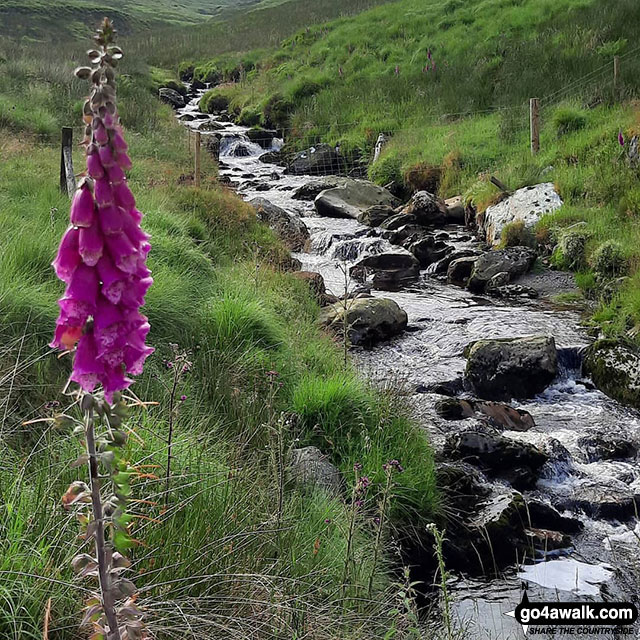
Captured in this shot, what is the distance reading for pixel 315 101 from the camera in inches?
814

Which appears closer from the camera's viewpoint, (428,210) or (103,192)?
(103,192)

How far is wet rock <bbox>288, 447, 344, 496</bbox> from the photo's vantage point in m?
4.24

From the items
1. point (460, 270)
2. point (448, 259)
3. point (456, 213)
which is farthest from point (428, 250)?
point (456, 213)

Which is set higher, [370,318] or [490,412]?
[370,318]

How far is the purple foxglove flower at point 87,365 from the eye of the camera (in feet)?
4.54

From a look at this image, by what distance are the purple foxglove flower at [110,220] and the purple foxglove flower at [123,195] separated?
21 millimetres

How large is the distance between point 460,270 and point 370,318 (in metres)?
2.98

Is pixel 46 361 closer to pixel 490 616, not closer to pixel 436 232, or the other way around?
pixel 490 616

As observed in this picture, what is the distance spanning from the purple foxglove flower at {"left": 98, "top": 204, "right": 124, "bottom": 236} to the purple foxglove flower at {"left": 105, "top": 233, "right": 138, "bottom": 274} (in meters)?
0.02

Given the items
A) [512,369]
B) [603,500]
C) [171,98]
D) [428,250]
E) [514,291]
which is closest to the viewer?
[603,500]

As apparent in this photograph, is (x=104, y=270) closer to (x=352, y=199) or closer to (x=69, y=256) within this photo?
(x=69, y=256)

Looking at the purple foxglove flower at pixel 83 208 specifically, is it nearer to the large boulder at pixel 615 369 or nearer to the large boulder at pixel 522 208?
the large boulder at pixel 615 369

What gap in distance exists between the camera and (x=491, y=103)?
55.4 feet

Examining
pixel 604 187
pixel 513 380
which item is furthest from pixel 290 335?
pixel 604 187
